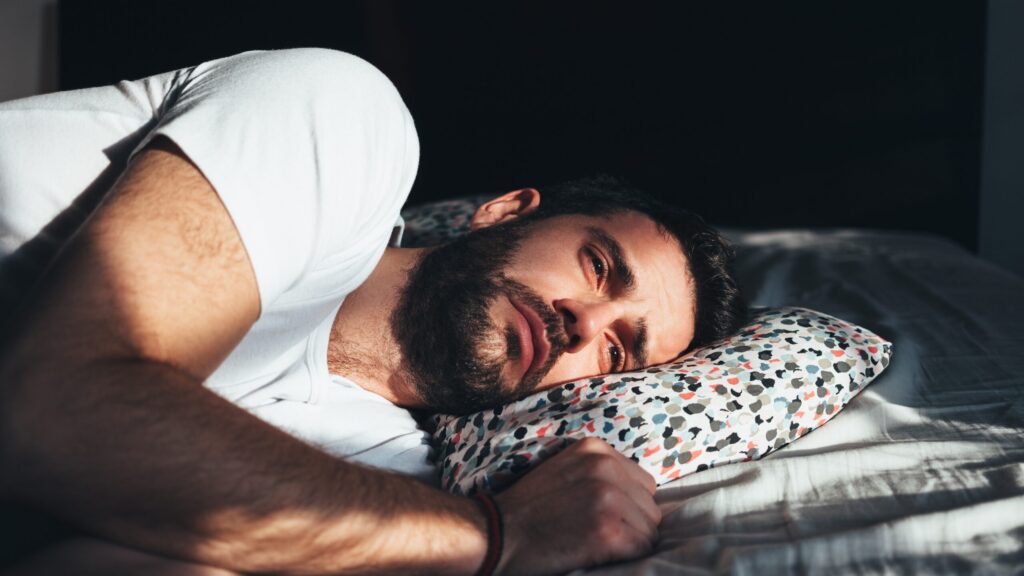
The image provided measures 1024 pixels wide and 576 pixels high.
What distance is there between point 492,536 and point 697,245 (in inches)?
28.0

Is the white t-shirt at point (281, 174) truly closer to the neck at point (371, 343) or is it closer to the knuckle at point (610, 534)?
the neck at point (371, 343)

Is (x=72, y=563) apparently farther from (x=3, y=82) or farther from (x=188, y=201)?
(x=3, y=82)

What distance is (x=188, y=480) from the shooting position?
27.0 inches

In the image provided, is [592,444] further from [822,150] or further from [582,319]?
[822,150]

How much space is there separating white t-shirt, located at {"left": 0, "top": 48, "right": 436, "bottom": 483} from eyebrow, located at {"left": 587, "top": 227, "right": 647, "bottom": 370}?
341mm

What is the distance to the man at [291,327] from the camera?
686mm

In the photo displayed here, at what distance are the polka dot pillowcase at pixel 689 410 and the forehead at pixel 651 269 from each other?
0.05 m

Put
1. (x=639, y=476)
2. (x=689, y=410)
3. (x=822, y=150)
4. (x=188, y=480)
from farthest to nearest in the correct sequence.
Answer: (x=822, y=150), (x=689, y=410), (x=639, y=476), (x=188, y=480)

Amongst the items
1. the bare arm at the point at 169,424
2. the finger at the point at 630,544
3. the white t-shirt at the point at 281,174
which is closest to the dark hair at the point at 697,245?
the white t-shirt at the point at 281,174

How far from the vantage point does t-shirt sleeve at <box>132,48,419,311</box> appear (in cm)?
81

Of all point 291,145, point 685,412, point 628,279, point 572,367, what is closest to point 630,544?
point 685,412

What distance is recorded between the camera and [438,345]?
1188mm

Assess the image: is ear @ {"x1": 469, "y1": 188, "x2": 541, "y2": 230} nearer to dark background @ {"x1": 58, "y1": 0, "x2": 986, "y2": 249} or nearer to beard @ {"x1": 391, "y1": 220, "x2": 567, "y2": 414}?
beard @ {"x1": 391, "y1": 220, "x2": 567, "y2": 414}

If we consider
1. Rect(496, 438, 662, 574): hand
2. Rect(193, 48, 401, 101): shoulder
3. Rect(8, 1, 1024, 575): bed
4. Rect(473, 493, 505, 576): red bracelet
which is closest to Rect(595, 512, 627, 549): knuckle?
Rect(496, 438, 662, 574): hand
